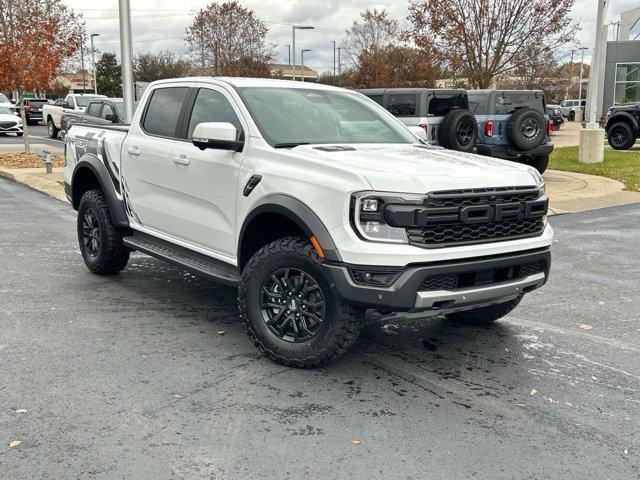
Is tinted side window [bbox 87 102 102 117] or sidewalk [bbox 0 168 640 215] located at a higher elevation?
tinted side window [bbox 87 102 102 117]

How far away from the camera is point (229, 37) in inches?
1693

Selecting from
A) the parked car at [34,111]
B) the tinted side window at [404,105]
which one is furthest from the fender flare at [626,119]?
the parked car at [34,111]

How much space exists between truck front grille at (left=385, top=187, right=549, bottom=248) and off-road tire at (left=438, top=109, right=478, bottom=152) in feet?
26.0

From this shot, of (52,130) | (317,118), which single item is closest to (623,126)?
(317,118)

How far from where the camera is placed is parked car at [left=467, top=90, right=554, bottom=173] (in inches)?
522

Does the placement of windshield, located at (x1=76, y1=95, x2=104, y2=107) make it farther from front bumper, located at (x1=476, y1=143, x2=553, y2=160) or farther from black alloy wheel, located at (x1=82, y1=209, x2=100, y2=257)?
black alloy wheel, located at (x1=82, y1=209, x2=100, y2=257)

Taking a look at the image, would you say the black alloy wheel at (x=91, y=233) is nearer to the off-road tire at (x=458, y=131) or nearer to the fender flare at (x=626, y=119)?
the off-road tire at (x=458, y=131)

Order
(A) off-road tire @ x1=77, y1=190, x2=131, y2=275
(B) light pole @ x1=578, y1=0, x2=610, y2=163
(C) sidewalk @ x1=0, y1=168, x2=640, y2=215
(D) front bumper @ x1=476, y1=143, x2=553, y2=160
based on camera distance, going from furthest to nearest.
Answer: (B) light pole @ x1=578, y1=0, x2=610, y2=163 < (D) front bumper @ x1=476, y1=143, x2=553, y2=160 < (C) sidewalk @ x1=0, y1=168, x2=640, y2=215 < (A) off-road tire @ x1=77, y1=190, x2=131, y2=275

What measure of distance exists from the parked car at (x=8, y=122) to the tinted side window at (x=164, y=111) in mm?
26198

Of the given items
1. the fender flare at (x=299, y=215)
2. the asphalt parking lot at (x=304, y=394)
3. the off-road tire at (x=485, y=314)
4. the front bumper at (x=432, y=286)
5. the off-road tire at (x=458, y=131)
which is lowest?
the asphalt parking lot at (x=304, y=394)

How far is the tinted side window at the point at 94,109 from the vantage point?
20.2 m

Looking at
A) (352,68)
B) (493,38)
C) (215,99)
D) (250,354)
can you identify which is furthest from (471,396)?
(352,68)

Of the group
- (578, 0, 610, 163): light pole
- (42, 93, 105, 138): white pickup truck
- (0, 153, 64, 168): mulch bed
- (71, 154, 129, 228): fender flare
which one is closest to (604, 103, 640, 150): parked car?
(578, 0, 610, 163): light pole

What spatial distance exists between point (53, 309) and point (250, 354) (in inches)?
78.0
